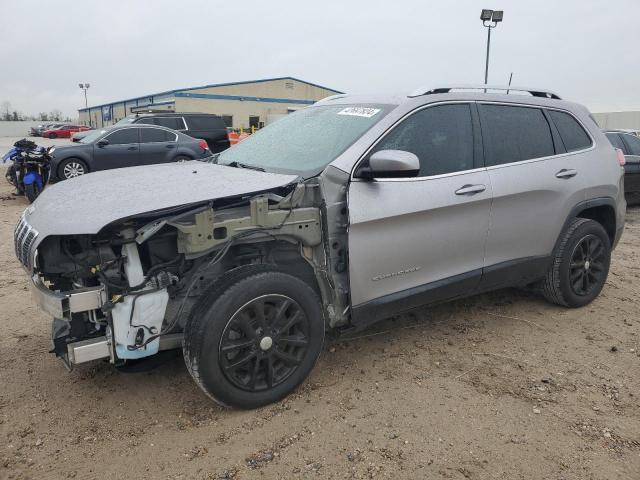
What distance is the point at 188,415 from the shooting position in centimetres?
290

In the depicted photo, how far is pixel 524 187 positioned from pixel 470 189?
585 mm

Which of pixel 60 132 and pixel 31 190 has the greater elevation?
pixel 60 132

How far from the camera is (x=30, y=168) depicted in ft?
34.9

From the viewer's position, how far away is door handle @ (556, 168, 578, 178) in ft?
13.2

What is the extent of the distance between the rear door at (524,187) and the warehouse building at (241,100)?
3993 cm

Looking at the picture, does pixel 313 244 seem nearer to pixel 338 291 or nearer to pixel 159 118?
pixel 338 291

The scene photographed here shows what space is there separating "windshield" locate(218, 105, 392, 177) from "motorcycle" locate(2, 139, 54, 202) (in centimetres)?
812

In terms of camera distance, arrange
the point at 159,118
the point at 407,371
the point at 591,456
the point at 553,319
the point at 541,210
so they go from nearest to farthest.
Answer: the point at 591,456 < the point at 407,371 < the point at 541,210 < the point at 553,319 < the point at 159,118

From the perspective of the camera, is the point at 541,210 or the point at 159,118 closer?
the point at 541,210

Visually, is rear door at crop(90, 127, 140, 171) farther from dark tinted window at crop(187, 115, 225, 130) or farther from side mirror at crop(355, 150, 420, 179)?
side mirror at crop(355, 150, 420, 179)

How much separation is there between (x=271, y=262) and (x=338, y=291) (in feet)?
1.46

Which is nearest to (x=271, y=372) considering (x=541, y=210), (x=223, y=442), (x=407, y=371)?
(x=223, y=442)

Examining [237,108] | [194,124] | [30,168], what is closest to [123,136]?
[30,168]

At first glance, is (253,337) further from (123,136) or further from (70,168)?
(123,136)
